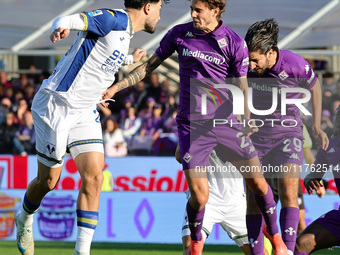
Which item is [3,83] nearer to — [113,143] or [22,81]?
[22,81]

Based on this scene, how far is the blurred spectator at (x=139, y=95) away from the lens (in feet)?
51.5

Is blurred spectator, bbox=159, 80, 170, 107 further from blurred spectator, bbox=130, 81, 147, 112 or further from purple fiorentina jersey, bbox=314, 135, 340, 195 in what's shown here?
purple fiorentina jersey, bbox=314, 135, 340, 195

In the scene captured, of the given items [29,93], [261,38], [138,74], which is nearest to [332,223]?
[261,38]

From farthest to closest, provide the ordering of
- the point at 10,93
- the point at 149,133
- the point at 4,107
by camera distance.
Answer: the point at 10,93
the point at 4,107
the point at 149,133

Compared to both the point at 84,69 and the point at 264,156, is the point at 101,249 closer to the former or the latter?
the point at 264,156

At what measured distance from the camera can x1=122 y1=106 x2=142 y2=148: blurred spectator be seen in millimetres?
14961

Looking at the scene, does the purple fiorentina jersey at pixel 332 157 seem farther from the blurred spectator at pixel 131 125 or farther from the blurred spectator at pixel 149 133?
the blurred spectator at pixel 131 125

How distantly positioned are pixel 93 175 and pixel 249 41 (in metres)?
1.97

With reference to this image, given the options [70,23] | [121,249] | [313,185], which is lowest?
[121,249]

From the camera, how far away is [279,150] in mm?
7461

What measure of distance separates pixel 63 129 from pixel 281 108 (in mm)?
2166

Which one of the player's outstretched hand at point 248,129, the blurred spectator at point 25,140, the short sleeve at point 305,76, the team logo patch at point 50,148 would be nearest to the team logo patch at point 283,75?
the short sleeve at point 305,76

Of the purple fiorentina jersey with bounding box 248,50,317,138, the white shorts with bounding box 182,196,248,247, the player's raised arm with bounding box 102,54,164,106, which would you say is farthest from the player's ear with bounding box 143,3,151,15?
the white shorts with bounding box 182,196,248,247

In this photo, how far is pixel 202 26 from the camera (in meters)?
6.62
